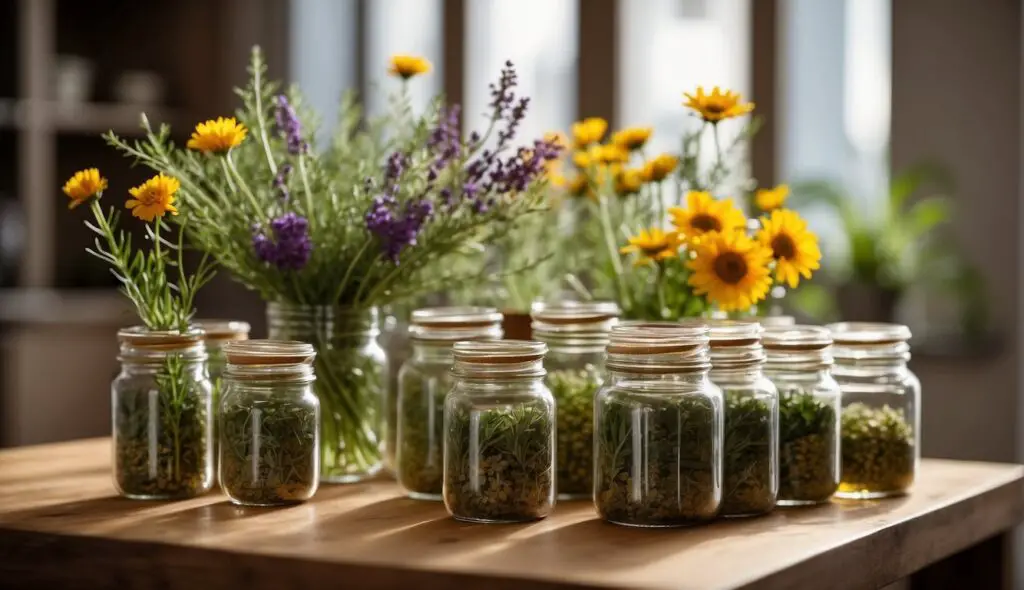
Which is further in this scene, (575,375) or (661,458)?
(575,375)

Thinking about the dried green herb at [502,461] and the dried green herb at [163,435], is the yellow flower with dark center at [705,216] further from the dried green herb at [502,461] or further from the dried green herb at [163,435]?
the dried green herb at [163,435]

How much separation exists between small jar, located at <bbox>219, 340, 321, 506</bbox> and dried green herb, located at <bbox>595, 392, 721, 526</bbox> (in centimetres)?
29

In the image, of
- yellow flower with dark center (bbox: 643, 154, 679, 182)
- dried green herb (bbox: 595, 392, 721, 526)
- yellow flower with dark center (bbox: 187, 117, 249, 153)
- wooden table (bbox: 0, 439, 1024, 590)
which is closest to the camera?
wooden table (bbox: 0, 439, 1024, 590)

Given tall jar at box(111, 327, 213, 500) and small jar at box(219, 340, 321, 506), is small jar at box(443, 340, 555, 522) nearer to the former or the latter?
small jar at box(219, 340, 321, 506)

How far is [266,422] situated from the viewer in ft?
3.91

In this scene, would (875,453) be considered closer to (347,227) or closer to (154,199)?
(347,227)

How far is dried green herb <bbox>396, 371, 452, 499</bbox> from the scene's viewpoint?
129cm

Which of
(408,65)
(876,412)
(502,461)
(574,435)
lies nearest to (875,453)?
(876,412)

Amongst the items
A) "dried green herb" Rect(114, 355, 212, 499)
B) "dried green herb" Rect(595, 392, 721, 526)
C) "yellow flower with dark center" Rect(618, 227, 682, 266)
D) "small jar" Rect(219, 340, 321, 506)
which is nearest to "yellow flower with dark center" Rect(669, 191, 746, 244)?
"yellow flower with dark center" Rect(618, 227, 682, 266)

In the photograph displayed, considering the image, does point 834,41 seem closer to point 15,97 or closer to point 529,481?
point 15,97

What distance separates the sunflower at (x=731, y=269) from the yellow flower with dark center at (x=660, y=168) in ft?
0.60

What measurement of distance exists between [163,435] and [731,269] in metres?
0.57

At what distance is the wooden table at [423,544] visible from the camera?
958 mm

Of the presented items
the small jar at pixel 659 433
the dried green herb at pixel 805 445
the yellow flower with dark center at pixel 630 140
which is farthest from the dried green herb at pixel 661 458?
the yellow flower with dark center at pixel 630 140
